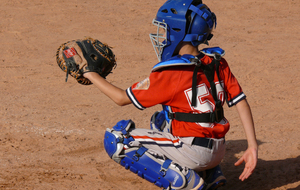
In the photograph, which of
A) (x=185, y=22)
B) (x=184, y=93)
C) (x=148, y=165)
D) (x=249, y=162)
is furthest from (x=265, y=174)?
(x=185, y=22)

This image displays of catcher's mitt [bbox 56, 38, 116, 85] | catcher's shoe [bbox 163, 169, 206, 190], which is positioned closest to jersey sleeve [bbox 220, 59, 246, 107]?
catcher's shoe [bbox 163, 169, 206, 190]

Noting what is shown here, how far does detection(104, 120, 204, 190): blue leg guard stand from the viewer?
9.49ft

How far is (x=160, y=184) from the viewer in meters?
3.00

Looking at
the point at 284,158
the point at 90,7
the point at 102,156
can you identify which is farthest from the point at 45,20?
the point at 284,158

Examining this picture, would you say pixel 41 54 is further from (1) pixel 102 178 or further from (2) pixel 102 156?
(1) pixel 102 178

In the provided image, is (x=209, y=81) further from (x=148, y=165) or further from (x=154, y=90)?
(x=148, y=165)

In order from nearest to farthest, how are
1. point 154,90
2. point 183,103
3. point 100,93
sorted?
point 154,90
point 183,103
point 100,93

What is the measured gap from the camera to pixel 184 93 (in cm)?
276

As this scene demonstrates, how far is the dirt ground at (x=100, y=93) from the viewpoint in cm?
372

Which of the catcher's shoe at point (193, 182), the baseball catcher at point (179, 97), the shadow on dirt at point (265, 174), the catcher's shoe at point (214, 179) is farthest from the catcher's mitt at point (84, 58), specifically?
the shadow on dirt at point (265, 174)

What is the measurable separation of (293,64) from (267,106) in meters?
1.94

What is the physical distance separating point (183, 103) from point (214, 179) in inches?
33.5

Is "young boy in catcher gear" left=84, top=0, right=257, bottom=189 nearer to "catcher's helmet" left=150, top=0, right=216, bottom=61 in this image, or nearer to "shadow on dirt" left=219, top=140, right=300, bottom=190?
"catcher's helmet" left=150, top=0, right=216, bottom=61

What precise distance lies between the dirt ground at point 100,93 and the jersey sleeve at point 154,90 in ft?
3.87
